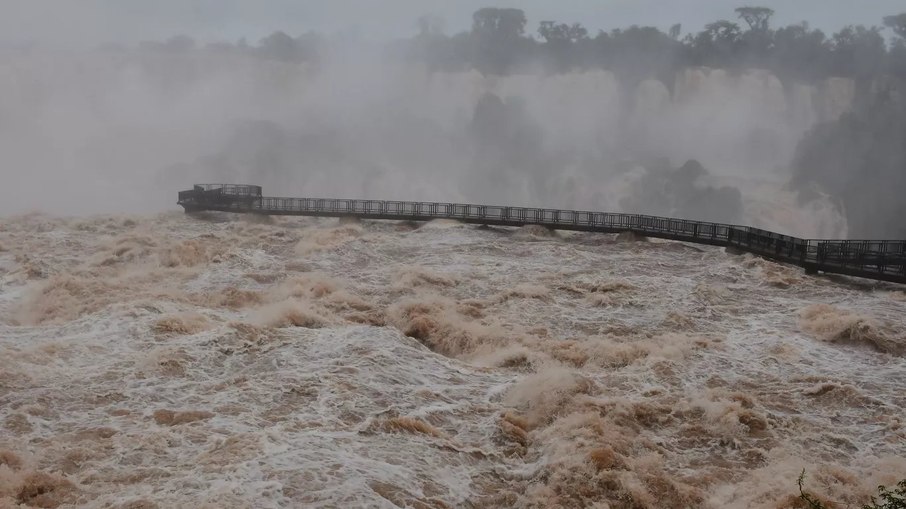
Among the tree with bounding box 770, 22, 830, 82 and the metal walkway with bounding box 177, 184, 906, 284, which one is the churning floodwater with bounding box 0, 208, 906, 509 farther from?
the tree with bounding box 770, 22, 830, 82

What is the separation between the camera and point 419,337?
2266 centimetres

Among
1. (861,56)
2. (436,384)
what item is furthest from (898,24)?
(436,384)

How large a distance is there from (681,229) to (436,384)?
79.3ft

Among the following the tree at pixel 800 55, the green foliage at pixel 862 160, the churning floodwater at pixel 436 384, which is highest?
the tree at pixel 800 55

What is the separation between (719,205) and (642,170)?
504 inches

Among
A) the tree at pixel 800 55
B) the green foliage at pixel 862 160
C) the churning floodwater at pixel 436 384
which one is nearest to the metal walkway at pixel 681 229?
the churning floodwater at pixel 436 384

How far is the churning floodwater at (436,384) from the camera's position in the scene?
44.8ft

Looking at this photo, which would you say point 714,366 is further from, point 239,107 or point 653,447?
point 239,107

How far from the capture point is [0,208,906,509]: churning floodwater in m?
13.6

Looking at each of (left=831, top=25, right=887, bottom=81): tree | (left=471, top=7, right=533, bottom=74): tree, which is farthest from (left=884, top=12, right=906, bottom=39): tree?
(left=471, top=7, right=533, bottom=74): tree

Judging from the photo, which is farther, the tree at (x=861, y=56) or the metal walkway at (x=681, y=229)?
the tree at (x=861, y=56)

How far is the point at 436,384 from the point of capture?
18.4m

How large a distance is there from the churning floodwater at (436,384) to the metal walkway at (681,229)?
113cm

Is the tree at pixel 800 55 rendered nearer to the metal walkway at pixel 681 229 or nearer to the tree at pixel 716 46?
the tree at pixel 716 46
